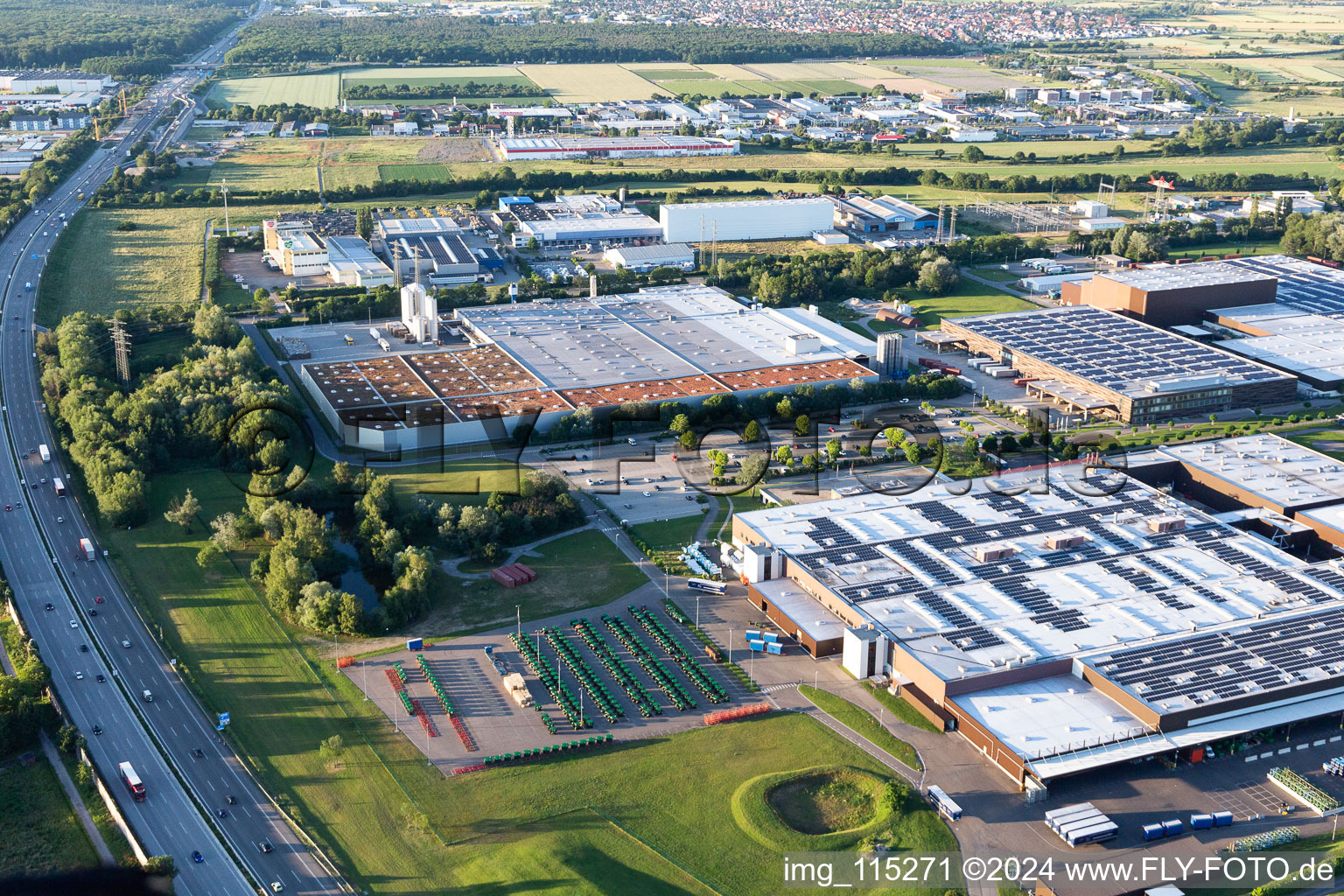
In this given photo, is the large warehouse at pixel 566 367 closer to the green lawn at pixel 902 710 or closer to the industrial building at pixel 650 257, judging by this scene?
the industrial building at pixel 650 257

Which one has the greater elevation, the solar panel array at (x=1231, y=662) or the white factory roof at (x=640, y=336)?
the white factory roof at (x=640, y=336)

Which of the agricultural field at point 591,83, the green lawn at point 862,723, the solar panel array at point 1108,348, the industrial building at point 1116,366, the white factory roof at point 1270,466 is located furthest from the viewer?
the agricultural field at point 591,83

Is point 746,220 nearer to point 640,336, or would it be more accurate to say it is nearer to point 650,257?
point 650,257

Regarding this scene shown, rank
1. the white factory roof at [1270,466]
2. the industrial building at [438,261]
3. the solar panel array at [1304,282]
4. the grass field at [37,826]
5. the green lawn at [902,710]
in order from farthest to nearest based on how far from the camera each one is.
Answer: the industrial building at [438,261], the solar panel array at [1304,282], the white factory roof at [1270,466], the green lawn at [902,710], the grass field at [37,826]

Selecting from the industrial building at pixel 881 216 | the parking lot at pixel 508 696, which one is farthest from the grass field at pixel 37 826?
the industrial building at pixel 881 216

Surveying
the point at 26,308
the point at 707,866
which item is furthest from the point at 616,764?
the point at 26,308

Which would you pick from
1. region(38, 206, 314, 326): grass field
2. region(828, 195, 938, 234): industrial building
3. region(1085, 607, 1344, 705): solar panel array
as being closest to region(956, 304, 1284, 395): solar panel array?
region(1085, 607, 1344, 705): solar panel array

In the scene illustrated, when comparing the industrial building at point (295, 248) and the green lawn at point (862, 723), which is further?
the industrial building at point (295, 248)

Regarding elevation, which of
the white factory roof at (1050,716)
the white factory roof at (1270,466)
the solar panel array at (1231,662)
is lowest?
the white factory roof at (1050,716)

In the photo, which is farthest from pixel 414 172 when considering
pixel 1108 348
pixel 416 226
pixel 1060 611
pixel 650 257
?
pixel 1060 611
